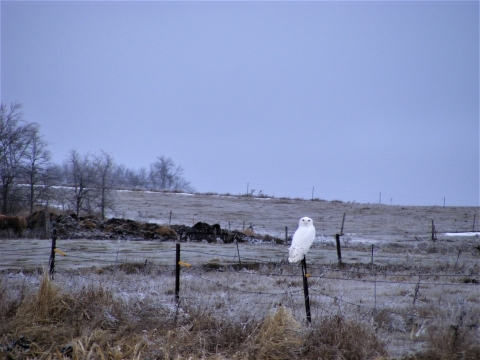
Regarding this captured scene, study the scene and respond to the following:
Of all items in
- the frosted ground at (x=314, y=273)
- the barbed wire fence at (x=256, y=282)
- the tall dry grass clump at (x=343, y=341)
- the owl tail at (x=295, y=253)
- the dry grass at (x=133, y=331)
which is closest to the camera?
the tall dry grass clump at (x=343, y=341)

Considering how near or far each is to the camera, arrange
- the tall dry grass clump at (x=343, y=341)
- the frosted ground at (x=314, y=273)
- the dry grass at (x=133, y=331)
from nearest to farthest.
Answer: the tall dry grass clump at (x=343, y=341)
the dry grass at (x=133, y=331)
the frosted ground at (x=314, y=273)

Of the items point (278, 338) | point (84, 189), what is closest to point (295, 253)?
point (278, 338)

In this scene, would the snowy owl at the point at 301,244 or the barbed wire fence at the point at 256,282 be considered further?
the barbed wire fence at the point at 256,282

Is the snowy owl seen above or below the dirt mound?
above

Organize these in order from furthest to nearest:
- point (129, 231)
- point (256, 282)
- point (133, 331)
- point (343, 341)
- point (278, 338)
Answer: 1. point (129, 231)
2. point (256, 282)
3. point (133, 331)
4. point (278, 338)
5. point (343, 341)

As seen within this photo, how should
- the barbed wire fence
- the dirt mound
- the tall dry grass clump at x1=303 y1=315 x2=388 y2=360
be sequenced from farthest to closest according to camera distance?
1. the dirt mound
2. the barbed wire fence
3. the tall dry grass clump at x1=303 y1=315 x2=388 y2=360

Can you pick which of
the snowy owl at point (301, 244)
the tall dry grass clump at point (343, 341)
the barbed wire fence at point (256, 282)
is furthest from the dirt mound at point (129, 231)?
the tall dry grass clump at point (343, 341)

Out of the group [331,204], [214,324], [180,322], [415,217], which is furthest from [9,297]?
[331,204]

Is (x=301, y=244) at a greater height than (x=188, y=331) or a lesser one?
greater

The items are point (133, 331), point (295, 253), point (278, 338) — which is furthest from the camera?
point (295, 253)

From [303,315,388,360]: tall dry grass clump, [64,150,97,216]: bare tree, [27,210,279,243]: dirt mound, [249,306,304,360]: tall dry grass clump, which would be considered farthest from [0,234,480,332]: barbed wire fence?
[64,150,97,216]: bare tree

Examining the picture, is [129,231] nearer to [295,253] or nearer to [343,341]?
[295,253]

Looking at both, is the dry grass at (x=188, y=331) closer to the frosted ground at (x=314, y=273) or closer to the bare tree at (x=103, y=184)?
the frosted ground at (x=314, y=273)

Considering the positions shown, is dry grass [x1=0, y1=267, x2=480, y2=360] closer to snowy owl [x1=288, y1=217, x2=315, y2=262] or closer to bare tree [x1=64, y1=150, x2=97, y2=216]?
snowy owl [x1=288, y1=217, x2=315, y2=262]
